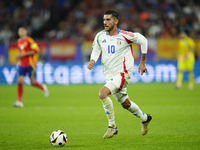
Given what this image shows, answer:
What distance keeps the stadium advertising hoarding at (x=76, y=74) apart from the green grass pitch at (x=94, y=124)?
523 cm

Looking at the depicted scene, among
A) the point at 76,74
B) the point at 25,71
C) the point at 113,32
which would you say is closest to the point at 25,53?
the point at 25,71

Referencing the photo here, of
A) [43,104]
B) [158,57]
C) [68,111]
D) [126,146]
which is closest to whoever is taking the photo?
[126,146]

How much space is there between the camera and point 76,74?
18469 mm

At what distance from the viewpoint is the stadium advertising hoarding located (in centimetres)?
1811

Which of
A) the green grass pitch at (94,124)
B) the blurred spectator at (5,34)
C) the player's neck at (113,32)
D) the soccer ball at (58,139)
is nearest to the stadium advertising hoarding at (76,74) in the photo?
the blurred spectator at (5,34)

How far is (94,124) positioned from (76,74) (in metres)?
10.8

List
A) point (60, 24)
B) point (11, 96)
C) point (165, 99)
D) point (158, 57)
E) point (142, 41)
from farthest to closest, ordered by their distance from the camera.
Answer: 1. point (60, 24)
2. point (158, 57)
3. point (11, 96)
4. point (165, 99)
5. point (142, 41)

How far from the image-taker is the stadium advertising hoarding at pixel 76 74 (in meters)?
18.1

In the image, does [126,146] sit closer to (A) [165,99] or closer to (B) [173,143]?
(B) [173,143]

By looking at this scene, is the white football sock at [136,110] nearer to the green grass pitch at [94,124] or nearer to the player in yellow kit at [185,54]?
the green grass pitch at [94,124]

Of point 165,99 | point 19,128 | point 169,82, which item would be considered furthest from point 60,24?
point 19,128

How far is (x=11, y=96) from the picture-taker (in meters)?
13.6

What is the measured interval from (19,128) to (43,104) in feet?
13.7

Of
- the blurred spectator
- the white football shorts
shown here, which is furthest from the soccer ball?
the blurred spectator
